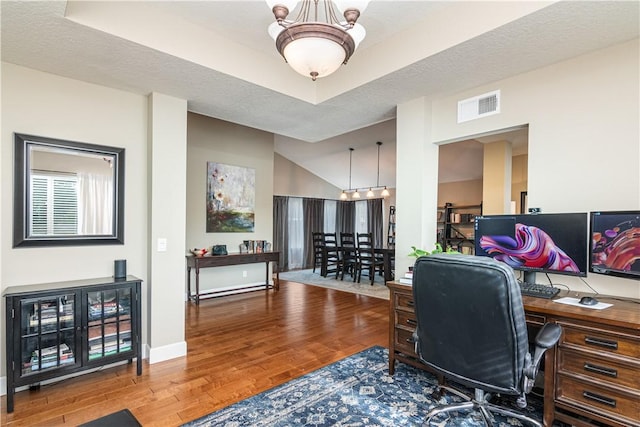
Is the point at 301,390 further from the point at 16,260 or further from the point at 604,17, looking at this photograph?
the point at 604,17

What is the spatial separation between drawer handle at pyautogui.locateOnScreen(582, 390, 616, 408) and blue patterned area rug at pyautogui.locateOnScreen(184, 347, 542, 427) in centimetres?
47

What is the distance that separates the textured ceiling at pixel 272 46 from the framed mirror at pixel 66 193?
0.65m

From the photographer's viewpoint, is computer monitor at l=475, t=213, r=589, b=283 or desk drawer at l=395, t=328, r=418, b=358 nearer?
computer monitor at l=475, t=213, r=589, b=283

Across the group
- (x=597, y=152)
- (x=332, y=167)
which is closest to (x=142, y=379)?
(x=597, y=152)

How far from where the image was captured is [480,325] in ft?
5.28

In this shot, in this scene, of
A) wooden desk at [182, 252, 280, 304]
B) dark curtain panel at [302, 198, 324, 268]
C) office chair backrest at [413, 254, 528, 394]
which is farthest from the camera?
dark curtain panel at [302, 198, 324, 268]

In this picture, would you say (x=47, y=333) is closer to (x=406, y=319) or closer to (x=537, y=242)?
(x=406, y=319)

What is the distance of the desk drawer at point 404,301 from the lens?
2.55 meters

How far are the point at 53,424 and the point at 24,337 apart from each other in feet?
2.22

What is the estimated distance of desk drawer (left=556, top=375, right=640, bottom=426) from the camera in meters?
1.63

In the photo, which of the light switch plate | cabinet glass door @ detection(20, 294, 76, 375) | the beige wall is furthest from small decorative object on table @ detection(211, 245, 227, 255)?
the beige wall

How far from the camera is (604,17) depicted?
1.94 metres

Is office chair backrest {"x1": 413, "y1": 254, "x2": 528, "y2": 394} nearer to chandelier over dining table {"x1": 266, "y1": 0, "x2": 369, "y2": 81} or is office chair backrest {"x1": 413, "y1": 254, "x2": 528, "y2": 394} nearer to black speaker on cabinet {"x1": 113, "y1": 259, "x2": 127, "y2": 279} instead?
chandelier over dining table {"x1": 266, "y1": 0, "x2": 369, "y2": 81}

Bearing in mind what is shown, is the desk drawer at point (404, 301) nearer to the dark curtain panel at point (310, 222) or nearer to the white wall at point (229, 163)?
the white wall at point (229, 163)
